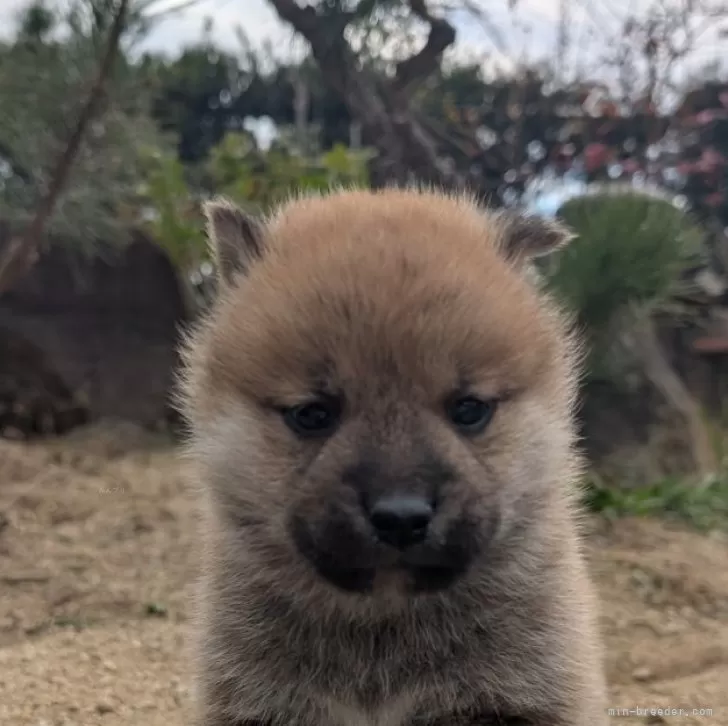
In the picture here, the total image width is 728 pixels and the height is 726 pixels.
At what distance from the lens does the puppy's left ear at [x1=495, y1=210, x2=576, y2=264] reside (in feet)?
6.80

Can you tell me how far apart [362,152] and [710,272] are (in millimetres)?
3136

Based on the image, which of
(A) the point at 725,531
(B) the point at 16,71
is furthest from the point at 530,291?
(A) the point at 725,531

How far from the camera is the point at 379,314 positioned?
65.2 inches

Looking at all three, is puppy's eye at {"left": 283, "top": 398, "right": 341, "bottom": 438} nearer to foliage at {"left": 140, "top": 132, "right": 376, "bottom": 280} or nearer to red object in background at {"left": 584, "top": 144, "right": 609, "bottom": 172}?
foliage at {"left": 140, "top": 132, "right": 376, "bottom": 280}

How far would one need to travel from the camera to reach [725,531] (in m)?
4.97

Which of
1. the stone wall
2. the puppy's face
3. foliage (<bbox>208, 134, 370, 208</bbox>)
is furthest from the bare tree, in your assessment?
the puppy's face

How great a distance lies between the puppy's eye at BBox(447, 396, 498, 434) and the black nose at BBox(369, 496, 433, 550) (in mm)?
252

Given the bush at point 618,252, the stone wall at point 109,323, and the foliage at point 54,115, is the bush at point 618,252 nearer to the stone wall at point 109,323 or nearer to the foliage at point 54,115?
the foliage at point 54,115

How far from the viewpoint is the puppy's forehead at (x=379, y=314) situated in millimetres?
1646

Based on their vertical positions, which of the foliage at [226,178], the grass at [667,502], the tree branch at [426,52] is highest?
the tree branch at [426,52]

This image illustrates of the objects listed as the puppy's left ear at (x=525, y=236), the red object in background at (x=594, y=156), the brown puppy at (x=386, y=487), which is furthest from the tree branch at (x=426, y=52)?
the brown puppy at (x=386, y=487)

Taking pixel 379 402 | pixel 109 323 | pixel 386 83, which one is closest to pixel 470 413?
pixel 379 402

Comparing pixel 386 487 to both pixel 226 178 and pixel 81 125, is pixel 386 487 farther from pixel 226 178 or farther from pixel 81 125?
pixel 226 178

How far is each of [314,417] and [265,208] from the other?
3.37m
